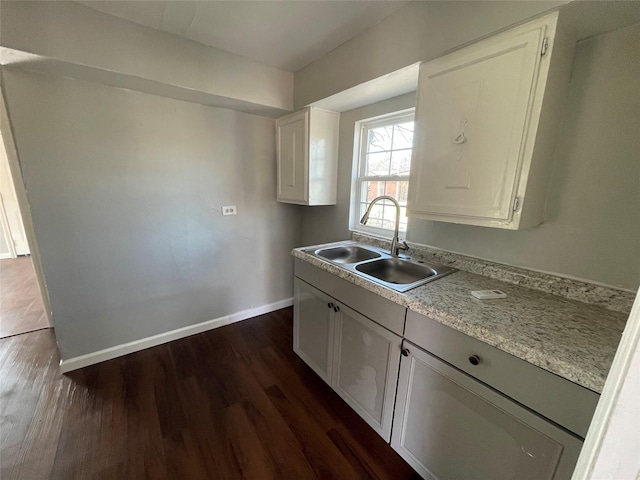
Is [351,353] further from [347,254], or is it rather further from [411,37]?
[411,37]

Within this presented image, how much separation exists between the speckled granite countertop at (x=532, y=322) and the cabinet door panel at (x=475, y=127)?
40 centimetres

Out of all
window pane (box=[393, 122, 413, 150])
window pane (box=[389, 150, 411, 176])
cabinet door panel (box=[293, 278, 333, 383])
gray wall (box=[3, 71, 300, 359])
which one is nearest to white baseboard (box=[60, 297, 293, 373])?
gray wall (box=[3, 71, 300, 359])

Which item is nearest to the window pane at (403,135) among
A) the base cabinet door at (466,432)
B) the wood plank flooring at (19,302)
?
the base cabinet door at (466,432)

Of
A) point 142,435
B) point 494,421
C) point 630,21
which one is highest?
point 630,21

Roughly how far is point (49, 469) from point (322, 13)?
2851 millimetres

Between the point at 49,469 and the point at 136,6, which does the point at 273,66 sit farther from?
the point at 49,469

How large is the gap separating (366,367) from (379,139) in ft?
5.66

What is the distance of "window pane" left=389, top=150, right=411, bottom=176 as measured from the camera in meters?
1.93

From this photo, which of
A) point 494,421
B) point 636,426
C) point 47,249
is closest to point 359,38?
point 636,426

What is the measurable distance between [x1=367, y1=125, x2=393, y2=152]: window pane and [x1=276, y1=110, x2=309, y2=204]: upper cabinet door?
55 centimetres

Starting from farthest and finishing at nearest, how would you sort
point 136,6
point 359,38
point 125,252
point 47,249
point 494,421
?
point 125,252 → point 47,249 → point 359,38 → point 136,6 → point 494,421

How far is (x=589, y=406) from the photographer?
72 cm

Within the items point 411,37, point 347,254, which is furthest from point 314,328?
point 411,37

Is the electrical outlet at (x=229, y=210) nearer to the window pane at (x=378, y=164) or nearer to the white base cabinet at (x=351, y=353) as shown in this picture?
the white base cabinet at (x=351, y=353)
